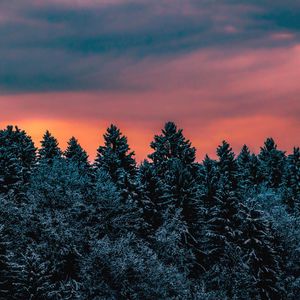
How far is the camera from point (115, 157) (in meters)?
72.1

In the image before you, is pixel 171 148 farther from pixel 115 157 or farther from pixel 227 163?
pixel 115 157

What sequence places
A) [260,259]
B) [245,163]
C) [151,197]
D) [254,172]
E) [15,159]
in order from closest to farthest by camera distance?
[260,259]
[151,197]
[15,159]
[254,172]
[245,163]

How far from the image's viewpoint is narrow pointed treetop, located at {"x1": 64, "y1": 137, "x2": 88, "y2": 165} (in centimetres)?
9038

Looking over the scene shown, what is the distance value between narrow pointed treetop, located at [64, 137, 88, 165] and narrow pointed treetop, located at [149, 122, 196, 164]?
11840 millimetres

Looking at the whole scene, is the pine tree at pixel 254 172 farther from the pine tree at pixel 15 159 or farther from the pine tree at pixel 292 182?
the pine tree at pixel 15 159

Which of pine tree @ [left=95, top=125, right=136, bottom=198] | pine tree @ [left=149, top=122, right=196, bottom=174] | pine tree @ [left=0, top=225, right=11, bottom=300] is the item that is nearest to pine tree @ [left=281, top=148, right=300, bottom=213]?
pine tree @ [left=149, top=122, right=196, bottom=174]

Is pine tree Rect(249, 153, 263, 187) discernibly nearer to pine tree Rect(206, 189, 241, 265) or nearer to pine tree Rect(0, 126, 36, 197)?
pine tree Rect(0, 126, 36, 197)

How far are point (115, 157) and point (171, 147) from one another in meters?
16.7

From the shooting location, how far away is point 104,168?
7169cm

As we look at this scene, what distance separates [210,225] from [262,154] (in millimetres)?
60973

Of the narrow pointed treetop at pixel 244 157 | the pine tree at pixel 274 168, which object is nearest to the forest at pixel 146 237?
the pine tree at pixel 274 168

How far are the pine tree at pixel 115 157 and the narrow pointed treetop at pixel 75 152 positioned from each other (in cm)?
1296

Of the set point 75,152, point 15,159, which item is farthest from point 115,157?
point 75,152

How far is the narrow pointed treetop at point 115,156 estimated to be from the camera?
71.7m
